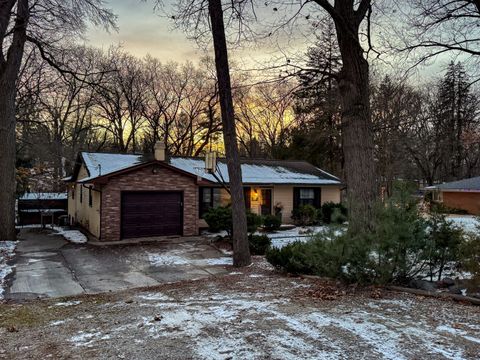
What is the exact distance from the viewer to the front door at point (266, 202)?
62.6 feet

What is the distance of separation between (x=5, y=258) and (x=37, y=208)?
11.1m

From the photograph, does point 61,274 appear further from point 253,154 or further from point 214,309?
point 253,154

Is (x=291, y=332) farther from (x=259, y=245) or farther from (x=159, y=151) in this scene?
(x=159, y=151)

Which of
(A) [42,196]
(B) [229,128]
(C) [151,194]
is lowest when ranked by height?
(A) [42,196]

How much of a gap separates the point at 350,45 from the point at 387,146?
20.4m

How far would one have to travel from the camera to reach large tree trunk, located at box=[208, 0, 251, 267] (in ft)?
29.5

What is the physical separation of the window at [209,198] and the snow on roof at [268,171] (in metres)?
0.63

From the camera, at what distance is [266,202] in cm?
1916

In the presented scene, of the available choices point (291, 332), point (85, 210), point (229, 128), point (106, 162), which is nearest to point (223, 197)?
point (106, 162)

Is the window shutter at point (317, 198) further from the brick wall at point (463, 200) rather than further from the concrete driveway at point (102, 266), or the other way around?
the brick wall at point (463, 200)

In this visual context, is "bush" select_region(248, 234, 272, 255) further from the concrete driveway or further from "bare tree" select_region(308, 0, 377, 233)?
"bare tree" select_region(308, 0, 377, 233)

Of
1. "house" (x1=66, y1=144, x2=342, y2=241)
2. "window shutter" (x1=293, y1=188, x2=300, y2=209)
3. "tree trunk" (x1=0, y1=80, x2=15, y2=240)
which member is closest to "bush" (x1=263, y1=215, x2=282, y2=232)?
"house" (x1=66, y1=144, x2=342, y2=241)

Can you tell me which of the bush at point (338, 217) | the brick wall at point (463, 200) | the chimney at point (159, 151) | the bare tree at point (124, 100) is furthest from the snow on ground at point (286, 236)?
the bare tree at point (124, 100)

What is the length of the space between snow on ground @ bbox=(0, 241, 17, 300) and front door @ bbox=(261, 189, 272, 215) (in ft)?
35.9
